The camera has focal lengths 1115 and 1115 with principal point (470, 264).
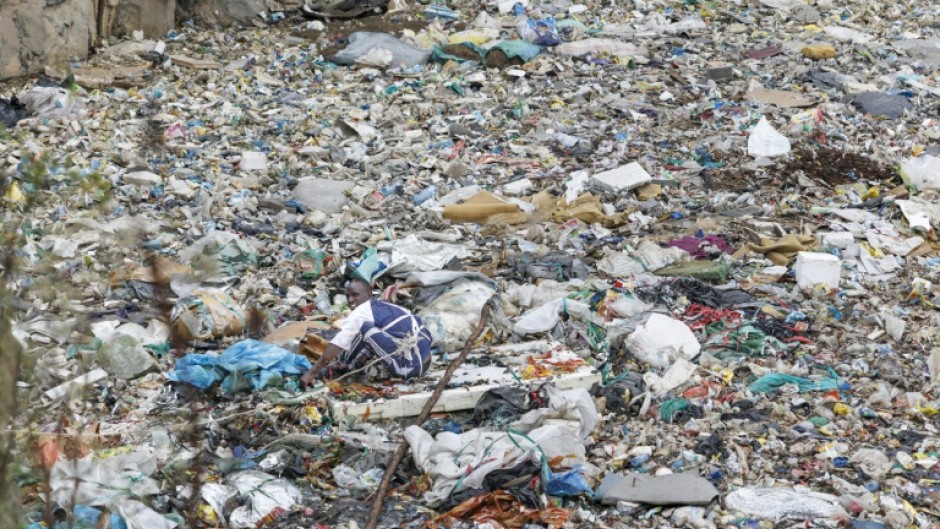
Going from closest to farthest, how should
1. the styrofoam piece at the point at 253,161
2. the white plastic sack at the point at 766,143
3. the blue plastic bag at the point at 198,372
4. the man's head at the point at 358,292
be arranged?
the blue plastic bag at the point at 198,372 < the man's head at the point at 358,292 < the white plastic sack at the point at 766,143 < the styrofoam piece at the point at 253,161

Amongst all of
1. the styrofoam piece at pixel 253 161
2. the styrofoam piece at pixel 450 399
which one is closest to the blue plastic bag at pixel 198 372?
the styrofoam piece at pixel 450 399

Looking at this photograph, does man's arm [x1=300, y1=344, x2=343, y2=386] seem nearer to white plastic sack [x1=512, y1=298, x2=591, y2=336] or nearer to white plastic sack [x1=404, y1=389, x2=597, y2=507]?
white plastic sack [x1=404, y1=389, x2=597, y2=507]

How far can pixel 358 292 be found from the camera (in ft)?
21.5

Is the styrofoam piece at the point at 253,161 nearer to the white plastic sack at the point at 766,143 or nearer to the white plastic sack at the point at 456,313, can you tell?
the white plastic sack at the point at 456,313

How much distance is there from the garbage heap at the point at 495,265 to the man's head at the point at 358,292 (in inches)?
2.8

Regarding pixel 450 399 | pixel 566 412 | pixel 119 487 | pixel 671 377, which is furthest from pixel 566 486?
pixel 119 487

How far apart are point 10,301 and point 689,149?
781cm

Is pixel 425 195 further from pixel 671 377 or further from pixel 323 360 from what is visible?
pixel 671 377

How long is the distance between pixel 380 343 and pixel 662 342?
4.87 ft

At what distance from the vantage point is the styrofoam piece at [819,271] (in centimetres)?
655

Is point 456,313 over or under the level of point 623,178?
over

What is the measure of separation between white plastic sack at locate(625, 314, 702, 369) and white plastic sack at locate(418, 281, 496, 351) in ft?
2.85

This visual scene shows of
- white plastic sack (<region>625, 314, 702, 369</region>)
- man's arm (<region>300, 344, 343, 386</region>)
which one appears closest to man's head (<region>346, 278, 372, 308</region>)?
man's arm (<region>300, 344, 343, 386</region>)

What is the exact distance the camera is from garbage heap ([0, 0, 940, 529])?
4.38 m
